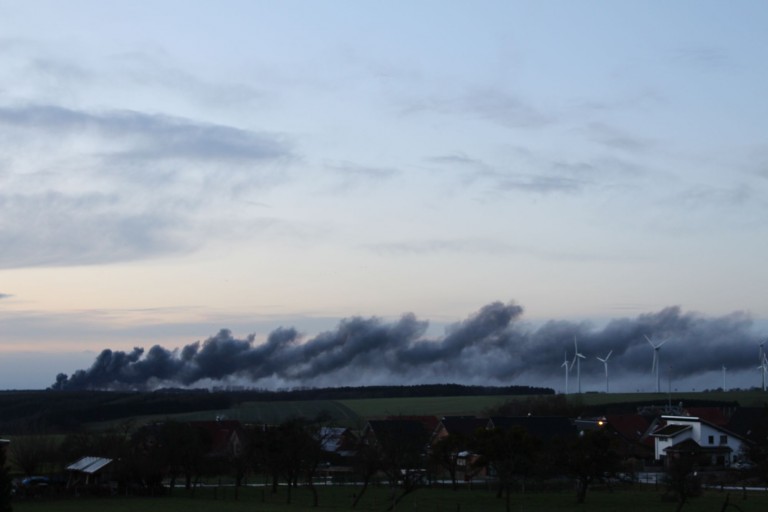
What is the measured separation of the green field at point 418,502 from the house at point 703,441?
2754cm

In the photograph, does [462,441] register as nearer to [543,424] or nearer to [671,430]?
[543,424]

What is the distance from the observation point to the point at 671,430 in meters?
96.6

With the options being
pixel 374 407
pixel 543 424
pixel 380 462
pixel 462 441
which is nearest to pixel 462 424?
pixel 543 424

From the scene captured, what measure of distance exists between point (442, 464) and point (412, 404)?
108541mm

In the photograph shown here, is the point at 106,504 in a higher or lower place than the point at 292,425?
lower

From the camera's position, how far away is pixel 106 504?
190ft

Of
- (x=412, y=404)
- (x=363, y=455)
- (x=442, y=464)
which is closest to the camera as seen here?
(x=363, y=455)

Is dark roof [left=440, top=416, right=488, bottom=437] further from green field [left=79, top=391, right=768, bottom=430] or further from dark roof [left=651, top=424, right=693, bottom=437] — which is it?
green field [left=79, top=391, right=768, bottom=430]

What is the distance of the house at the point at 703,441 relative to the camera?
93000 millimetres

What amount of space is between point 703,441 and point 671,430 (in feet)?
9.91

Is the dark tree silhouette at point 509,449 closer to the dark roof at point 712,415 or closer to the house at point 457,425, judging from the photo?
the house at point 457,425

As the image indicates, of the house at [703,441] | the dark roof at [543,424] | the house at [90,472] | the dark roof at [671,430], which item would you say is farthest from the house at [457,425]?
the house at [90,472]

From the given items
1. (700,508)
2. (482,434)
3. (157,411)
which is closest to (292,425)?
(482,434)

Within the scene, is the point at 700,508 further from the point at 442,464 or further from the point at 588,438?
the point at 442,464
